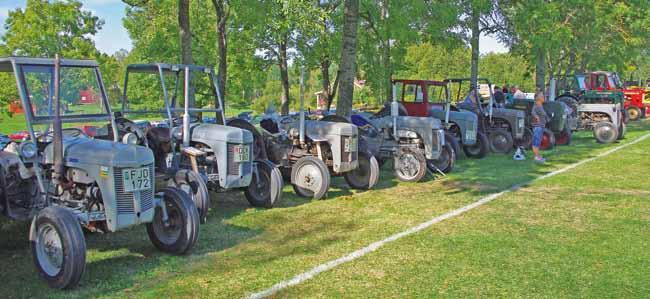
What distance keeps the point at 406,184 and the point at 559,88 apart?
18.5 meters

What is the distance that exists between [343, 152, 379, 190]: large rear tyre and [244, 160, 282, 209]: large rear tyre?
6.70ft

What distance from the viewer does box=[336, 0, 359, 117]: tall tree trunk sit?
12688mm

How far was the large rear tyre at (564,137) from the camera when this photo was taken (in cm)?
1794

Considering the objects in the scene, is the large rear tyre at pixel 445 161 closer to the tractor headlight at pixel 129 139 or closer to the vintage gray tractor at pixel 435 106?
the vintage gray tractor at pixel 435 106

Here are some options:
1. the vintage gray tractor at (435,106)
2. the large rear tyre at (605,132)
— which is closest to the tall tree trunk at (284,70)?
the vintage gray tractor at (435,106)

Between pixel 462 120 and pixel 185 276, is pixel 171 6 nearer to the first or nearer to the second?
pixel 462 120

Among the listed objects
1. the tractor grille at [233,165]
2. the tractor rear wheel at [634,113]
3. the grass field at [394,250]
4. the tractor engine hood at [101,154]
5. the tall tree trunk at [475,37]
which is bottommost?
the grass field at [394,250]

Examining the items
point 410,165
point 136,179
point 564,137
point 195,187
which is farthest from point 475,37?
point 136,179

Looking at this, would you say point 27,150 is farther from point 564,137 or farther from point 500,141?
point 564,137

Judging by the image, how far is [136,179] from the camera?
5.60 metres

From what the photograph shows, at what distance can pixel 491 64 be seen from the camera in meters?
57.8

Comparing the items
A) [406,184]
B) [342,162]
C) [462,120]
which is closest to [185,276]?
[342,162]

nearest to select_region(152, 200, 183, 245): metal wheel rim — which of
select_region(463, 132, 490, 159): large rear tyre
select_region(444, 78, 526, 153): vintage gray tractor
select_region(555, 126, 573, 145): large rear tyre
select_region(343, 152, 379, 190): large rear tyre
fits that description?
select_region(343, 152, 379, 190): large rear tyre

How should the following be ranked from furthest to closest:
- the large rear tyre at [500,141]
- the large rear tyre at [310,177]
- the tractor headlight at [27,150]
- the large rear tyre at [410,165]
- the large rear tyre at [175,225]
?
the large rear tyre at [500,141]
the large rear tyre at [410,165]
the large rear tyre at [310,177]
the large rear tyre at [175,225]
the tractor headlight at [27,150]
